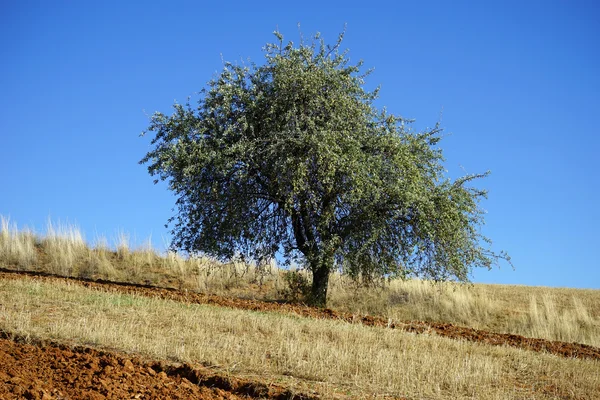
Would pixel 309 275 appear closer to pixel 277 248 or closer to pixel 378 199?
pixel 277 248

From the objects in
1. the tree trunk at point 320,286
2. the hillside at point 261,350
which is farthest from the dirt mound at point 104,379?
the tree trunk at point 320,286

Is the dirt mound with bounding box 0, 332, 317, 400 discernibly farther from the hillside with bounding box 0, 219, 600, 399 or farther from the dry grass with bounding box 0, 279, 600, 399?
the dry grass with bounding box 0, 279, 600, 399

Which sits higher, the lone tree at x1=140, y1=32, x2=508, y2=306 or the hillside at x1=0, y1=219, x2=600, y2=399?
the lone tree at x1=140, y1=32, x2=508, y2=306

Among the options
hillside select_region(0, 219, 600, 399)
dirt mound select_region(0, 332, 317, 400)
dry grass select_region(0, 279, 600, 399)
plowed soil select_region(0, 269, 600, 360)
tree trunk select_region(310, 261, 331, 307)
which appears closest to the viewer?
dirt mound select_region(0, 332, 317, 400)

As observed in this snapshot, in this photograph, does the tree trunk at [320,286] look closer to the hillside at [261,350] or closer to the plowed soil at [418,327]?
the hillside at [261,350]

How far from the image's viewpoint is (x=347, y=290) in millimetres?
27047

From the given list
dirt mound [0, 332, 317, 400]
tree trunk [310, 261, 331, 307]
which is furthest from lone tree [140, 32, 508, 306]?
dirt mound [0, 332, 317, 400]

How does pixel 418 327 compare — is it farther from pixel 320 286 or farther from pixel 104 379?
pixel 104 379

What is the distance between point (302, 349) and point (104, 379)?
4335 mm

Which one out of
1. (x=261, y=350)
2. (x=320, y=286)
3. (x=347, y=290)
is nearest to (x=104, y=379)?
(x=261, y=350)

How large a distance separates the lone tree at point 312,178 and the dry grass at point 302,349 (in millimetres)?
5190

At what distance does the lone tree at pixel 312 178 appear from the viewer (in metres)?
20.6

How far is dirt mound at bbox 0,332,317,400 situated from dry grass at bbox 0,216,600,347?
1234cm

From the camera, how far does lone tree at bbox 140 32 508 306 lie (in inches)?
810
